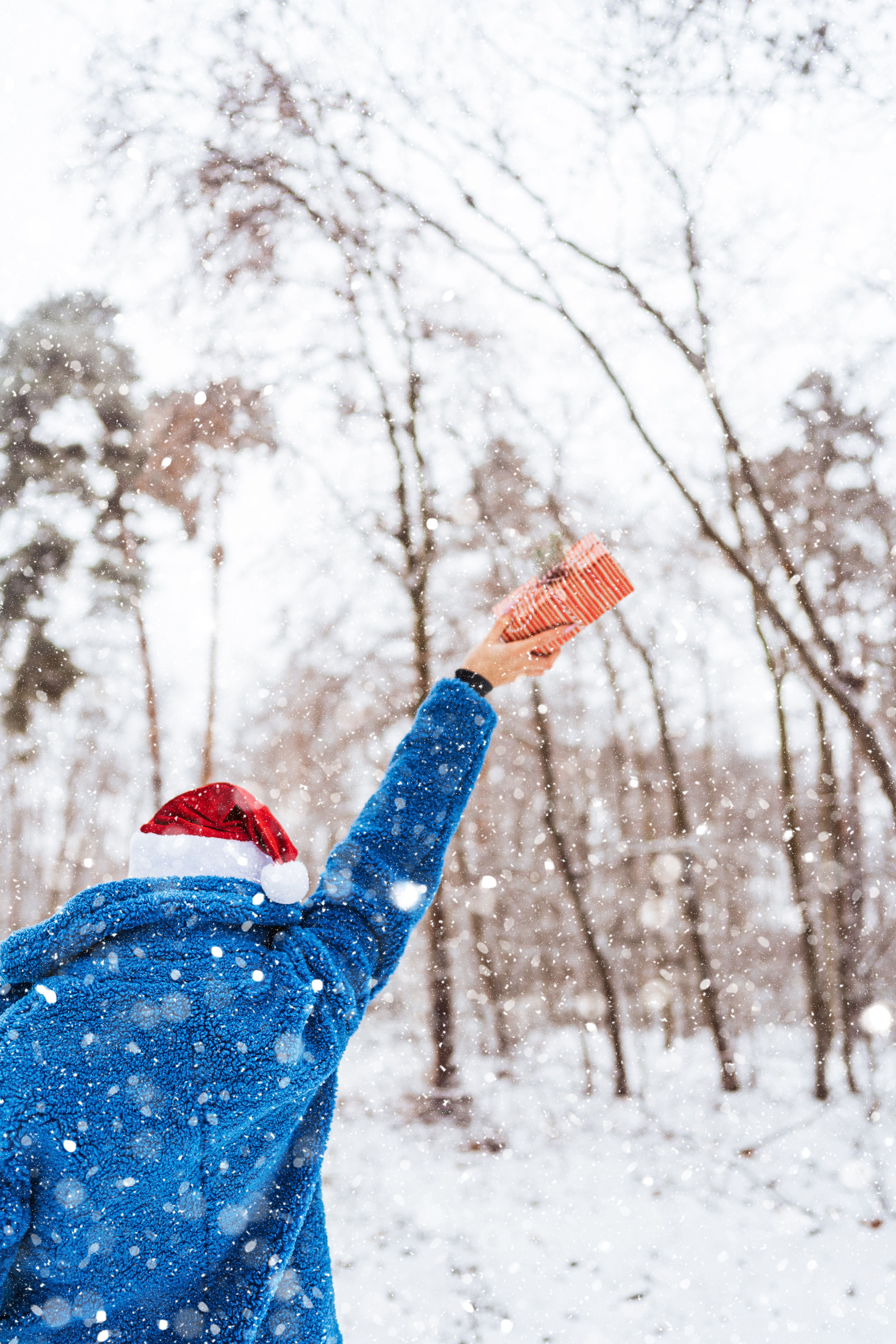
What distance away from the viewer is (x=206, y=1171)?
991 millimetres

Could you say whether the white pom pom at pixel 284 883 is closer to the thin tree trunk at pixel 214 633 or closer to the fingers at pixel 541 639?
the fingers at pixel 541 639

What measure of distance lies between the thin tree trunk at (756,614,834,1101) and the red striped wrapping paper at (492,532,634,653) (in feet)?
22.9

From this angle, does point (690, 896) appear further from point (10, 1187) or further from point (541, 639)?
point (10, 1187)

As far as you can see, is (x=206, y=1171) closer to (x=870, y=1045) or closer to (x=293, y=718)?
(x=870, y=1045)

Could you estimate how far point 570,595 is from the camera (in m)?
1.67

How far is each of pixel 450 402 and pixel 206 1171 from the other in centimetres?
870

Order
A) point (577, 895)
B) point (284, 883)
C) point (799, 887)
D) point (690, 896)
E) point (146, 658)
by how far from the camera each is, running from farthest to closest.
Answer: point (146, 658) → point (690, 896) → point (577, 895) → point (799, 887) → point (284, 883)

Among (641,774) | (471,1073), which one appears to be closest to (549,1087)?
(471,1073)

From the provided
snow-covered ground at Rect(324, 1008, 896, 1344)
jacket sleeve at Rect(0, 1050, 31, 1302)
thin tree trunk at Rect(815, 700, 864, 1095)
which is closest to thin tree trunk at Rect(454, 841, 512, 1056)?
snow-covered ground at Rect(324, 1008, 896, 1344)

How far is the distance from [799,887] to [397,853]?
8.16 metres

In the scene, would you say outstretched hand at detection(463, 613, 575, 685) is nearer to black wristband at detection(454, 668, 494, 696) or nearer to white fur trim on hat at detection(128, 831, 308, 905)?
black wristband at detection(454, 668, 494, 696)

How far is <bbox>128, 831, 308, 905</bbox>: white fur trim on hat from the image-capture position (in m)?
1.17

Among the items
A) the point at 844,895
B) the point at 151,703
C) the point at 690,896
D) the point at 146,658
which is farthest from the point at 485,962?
the point at 146,658

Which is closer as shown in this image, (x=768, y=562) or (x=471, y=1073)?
(x=768, y=562)
